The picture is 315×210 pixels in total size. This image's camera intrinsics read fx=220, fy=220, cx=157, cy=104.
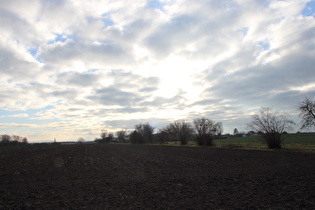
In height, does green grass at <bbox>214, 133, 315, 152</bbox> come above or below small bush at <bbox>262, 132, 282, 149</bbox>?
below

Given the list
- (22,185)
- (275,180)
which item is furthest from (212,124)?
(22,185)

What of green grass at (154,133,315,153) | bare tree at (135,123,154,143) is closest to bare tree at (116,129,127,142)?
bare tree at (135,123,154,143)

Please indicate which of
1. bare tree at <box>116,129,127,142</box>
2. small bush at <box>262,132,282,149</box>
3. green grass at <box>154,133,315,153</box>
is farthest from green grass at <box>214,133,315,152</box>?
bare tree at <box>116,129,127,142</box>

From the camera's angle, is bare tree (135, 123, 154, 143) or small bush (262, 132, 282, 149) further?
bare tree (135, 123, 154, 143)

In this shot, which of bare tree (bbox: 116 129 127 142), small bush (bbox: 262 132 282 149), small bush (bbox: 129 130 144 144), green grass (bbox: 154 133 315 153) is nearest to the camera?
green grass (bbox: 154 133 315 153)

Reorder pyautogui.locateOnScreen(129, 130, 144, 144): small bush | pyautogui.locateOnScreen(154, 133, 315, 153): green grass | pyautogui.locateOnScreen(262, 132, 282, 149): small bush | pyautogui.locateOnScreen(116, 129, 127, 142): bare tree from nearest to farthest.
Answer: pyautogui.locateOnScreen(154, 133, 315, 153): green grass, pyautogui.locateOnScreen(262, 132, 282, 149): small bush, pyautogui.locateOnScreen(129, 130, 144, 144): small bush, pyautogui.locateOnScreen(116, 129, 127, 142): bare tree

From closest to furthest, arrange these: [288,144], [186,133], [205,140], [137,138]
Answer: [288,144] < [205,140] < [186,133] < [137,138]

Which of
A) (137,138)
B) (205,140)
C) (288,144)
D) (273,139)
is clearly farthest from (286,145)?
(137,138)

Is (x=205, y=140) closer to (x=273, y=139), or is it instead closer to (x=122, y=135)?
(x=273, y=139)

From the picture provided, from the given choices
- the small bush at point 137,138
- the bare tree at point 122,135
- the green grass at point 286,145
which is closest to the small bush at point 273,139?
the green grass at point 286,145

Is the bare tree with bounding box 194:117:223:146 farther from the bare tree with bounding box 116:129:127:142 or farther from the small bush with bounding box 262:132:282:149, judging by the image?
the bare tree with bounding box 116:129:127:142

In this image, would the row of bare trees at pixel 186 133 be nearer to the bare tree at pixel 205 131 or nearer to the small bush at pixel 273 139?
the bare tree at pixel 205 131

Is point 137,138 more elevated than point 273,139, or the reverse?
point 273,139

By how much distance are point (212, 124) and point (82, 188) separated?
4837 centimetres
